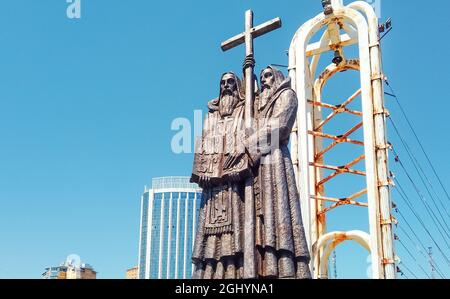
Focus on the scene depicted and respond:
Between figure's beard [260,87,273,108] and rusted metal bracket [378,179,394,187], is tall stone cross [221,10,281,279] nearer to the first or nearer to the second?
figure's beard [260,87,273,108]

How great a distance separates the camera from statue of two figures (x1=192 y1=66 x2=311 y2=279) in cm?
906

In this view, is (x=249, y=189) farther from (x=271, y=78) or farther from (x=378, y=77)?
(x=378, y=77)

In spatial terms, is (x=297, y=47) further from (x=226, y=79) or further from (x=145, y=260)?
(x=145, y=260)

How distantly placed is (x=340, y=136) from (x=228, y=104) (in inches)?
342

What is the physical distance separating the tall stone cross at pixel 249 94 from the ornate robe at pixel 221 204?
0.18m

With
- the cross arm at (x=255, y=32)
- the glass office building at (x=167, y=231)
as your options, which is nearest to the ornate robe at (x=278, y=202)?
the cross arm at (x=255, y=32)

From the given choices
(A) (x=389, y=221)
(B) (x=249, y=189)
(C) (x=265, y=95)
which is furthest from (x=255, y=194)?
(A) (x=389, y=221)

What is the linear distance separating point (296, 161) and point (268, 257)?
8.28 metres

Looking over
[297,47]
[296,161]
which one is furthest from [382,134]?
[297,47]

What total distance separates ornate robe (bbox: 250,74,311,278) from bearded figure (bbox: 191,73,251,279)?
1.06ft

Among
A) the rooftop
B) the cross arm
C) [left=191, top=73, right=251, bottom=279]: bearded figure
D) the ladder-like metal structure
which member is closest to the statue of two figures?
[left=191, top=73, right=251, bottom=279]: bearded figure

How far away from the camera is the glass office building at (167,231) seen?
129m

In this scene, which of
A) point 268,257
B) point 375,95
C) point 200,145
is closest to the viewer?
point 268,257
